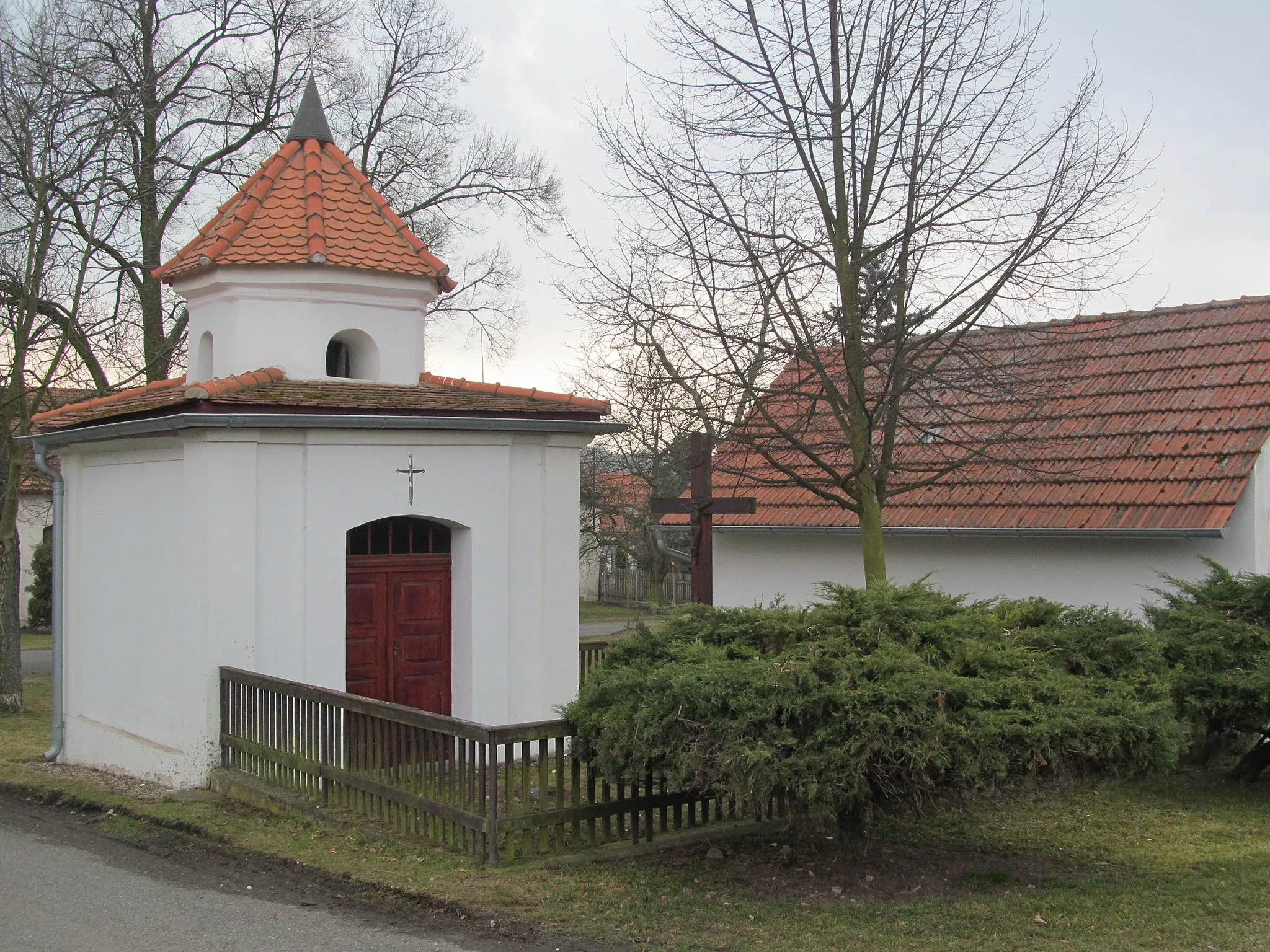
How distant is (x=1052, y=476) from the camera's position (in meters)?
14.5

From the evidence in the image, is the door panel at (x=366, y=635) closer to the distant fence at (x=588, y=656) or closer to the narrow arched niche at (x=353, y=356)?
the narrow arched niche at (x=353, y=356)

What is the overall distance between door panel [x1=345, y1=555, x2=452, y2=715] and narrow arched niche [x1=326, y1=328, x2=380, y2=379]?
237cm

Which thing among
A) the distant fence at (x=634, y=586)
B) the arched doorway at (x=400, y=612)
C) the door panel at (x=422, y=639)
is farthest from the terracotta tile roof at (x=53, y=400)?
the distant fence at (x=634, y=586)

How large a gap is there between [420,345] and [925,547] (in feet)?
21.9

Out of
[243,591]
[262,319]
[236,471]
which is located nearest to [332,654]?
[243,591]

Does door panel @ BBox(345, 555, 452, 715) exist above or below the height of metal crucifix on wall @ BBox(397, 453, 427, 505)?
below

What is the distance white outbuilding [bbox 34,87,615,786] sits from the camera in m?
11.2

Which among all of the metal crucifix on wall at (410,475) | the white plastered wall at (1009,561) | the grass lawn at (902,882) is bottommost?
the grass lawn at (902,882)

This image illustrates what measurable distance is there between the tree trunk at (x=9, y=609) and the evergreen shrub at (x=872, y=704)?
14219 mm

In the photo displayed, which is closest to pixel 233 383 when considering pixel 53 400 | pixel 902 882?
pixel 902 882

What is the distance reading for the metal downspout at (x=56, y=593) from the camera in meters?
13.7

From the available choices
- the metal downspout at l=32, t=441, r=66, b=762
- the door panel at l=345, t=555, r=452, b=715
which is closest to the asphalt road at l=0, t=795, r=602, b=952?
the door panel at l=345, t=555, r=452, b=715

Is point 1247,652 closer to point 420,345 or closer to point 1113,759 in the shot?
point 1113,759

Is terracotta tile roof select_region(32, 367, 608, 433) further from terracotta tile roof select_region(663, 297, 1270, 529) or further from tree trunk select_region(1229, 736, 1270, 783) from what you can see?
tree trunk select_region(1229, 736, 1270, 783)
